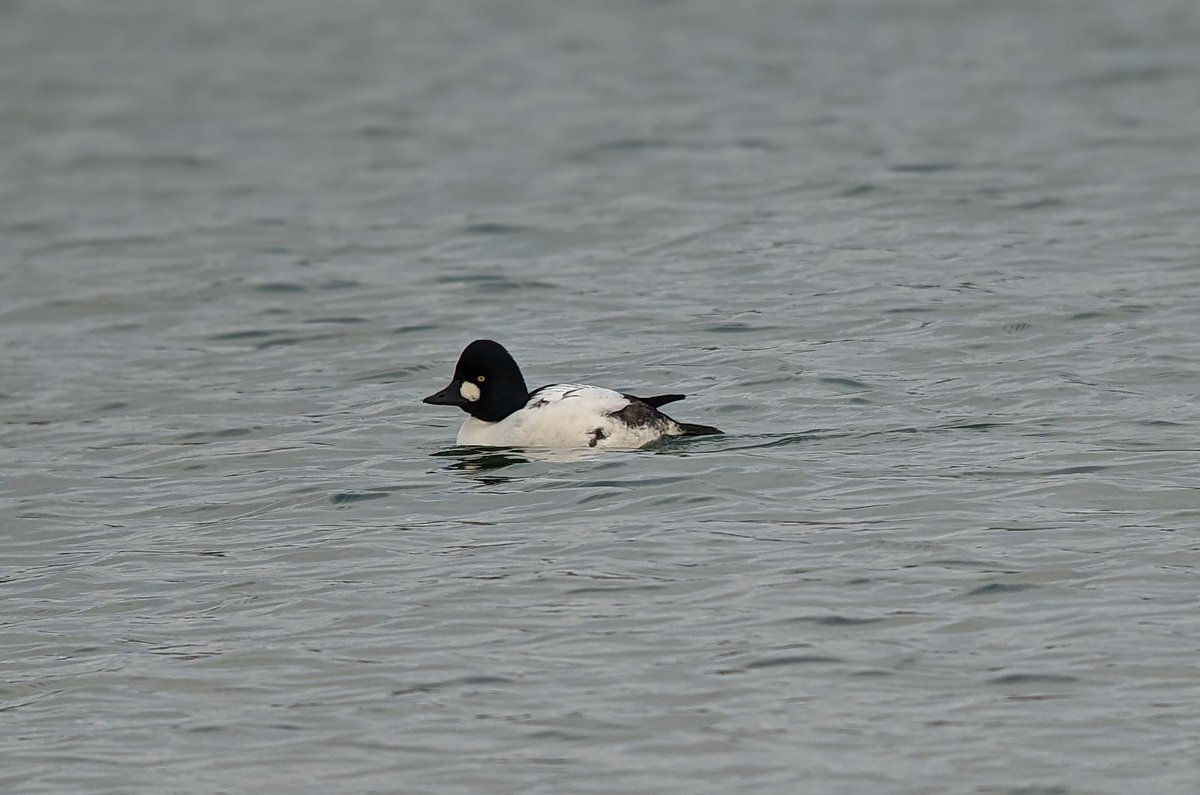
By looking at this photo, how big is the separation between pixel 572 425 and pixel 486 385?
699mm

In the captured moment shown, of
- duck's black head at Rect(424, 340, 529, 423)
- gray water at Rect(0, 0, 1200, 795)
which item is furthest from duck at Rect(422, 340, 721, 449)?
gray water at Rect(0, 0, 1200, 795)

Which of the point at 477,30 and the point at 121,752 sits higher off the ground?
the point at 477,30

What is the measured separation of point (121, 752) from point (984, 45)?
27.1m

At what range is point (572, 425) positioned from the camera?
12906mm

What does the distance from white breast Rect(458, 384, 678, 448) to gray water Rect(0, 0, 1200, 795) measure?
19cm

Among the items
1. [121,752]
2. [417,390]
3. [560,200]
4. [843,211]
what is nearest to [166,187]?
[560,200]

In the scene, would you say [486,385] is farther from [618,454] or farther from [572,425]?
[618,454]

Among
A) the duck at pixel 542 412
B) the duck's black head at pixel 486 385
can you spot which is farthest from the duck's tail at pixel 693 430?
the duck's black head at pixel 486 385

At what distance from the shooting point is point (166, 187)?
25.8m

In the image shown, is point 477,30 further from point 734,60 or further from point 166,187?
point 166,187

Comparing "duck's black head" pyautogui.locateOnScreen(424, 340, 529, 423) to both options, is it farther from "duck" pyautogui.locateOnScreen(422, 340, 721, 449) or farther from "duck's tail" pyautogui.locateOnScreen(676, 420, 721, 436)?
"duck's tail" pyautogui.locateOnScreen(676, 420, 721, 436)

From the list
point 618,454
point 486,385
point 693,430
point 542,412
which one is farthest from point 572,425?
point 693,430

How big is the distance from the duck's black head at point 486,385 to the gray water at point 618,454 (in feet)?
1.26

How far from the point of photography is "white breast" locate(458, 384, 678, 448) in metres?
12.9
